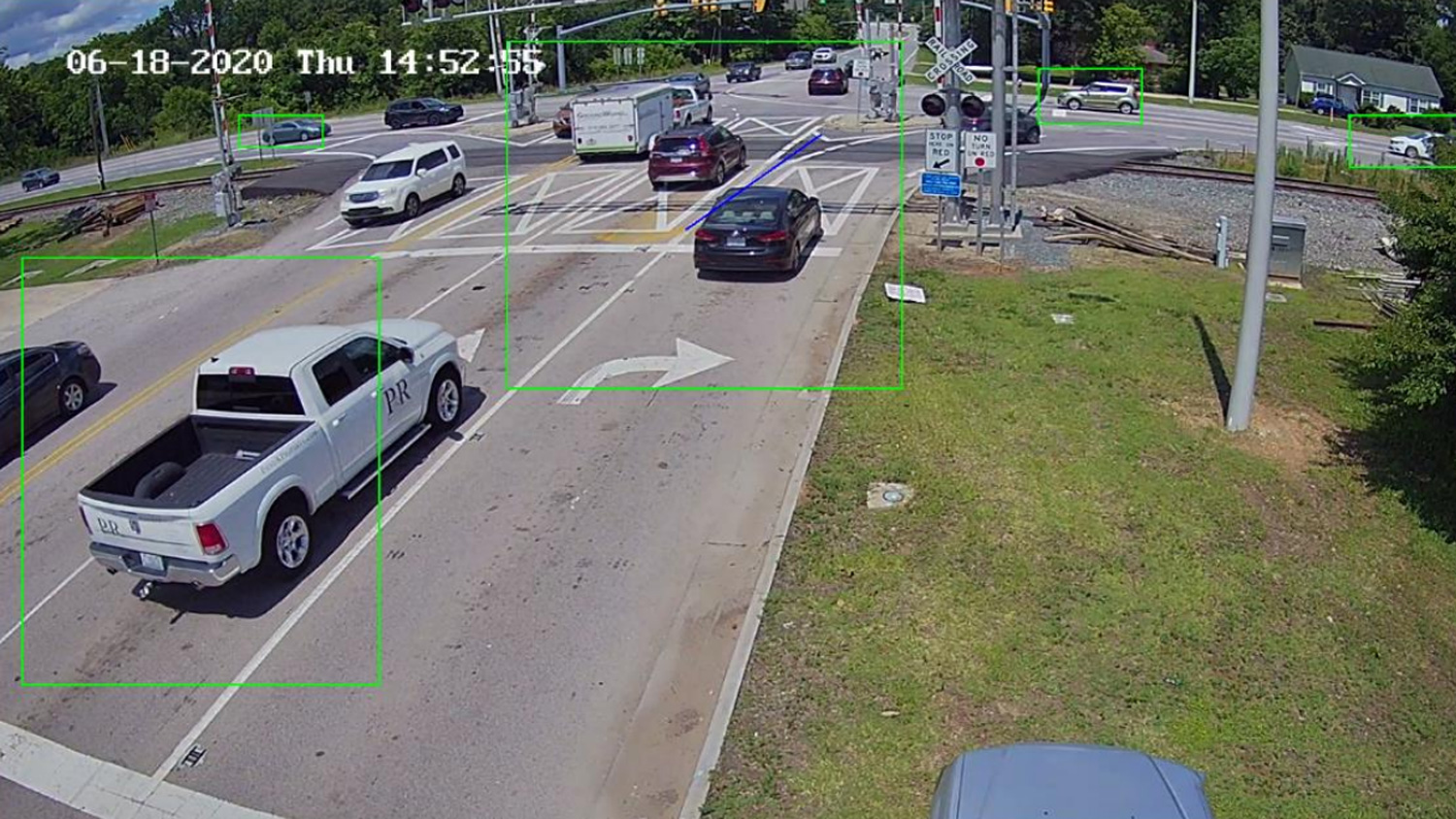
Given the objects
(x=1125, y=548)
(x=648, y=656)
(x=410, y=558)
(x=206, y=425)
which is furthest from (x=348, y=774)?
(x=1125, y=548)

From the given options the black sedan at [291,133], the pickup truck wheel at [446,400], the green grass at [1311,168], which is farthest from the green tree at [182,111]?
the pickup truck wheel at [446,400]

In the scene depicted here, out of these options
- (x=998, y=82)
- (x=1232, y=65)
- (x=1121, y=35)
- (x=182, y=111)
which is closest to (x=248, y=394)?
(x=998, y=82)

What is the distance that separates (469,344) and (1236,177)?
24179mm

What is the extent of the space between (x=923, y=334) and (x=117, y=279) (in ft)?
62.8

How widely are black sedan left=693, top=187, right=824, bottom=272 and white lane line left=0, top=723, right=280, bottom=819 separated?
44.7 feet

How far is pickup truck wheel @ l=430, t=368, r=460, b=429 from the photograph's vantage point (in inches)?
580

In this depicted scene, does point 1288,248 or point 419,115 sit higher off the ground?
point 419,115

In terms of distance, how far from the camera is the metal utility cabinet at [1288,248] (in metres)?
22.2

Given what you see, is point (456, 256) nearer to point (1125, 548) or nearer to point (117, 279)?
point (117, 279)

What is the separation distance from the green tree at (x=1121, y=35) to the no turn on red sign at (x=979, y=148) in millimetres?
67051

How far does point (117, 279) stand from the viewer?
26875 mm

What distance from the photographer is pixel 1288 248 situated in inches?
889

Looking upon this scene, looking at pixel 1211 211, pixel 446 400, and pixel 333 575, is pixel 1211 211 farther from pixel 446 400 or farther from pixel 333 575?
pixel 333 575

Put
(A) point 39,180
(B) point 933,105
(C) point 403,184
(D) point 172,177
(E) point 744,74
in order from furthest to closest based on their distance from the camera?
(E) point 744,74 → (A) point 39,180 → (D) point 172,177 → (C) point 403,184 → (B) point 933,105
